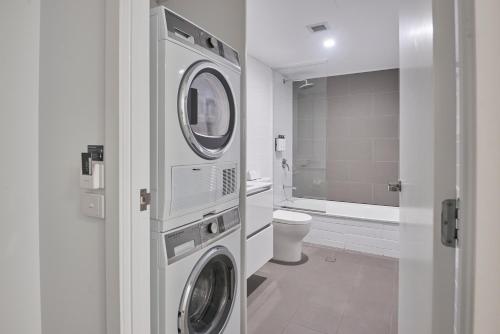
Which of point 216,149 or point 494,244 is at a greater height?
point 216,149

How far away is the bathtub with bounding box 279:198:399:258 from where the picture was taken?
3.04m

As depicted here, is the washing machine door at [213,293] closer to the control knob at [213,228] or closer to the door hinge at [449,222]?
the control knob at [213,228]

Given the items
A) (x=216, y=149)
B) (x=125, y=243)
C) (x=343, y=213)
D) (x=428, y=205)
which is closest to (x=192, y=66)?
(x=216, y=149)

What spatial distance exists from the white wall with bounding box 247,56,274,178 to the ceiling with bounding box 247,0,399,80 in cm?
18

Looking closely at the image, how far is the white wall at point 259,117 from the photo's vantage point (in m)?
3.12

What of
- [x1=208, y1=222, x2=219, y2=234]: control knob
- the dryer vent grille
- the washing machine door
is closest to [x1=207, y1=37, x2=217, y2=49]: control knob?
the dryer vent grille

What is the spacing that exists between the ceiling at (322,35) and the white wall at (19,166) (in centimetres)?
156

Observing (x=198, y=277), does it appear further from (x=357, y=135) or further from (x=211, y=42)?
(x=357, y=135)

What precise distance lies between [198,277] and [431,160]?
1.04m

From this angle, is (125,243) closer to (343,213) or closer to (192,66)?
(192,66)

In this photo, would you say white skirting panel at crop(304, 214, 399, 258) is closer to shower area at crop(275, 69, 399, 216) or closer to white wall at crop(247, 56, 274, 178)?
shower area at crop(275, 69, 399, 216)

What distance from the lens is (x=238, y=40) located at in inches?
59.9

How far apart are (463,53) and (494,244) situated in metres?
0.36

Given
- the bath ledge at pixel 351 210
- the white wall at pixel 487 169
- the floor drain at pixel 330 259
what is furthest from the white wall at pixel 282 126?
the white wall at pixel 487 169
